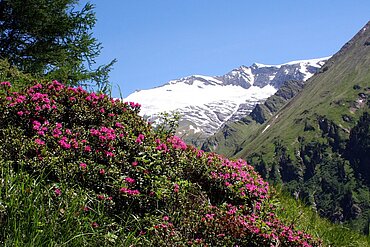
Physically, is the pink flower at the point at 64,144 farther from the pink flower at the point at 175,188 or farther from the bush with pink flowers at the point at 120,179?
the pink flower at the point at 175,188

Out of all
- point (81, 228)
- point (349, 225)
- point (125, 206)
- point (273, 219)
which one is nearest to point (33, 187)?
point (81, 228)

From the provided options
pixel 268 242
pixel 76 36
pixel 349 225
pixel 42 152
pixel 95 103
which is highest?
pixel 76 36

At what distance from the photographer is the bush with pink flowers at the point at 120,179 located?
584 centimetres

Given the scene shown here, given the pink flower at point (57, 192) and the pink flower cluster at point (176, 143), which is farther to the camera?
the pink flower cluster at point (176, 143)

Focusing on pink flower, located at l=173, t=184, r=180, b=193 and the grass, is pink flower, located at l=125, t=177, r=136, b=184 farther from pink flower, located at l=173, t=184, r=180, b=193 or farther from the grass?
the grass

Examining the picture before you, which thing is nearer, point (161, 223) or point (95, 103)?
point (161, 223)

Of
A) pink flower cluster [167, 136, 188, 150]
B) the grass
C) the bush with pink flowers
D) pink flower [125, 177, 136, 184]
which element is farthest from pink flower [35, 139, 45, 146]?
the grass

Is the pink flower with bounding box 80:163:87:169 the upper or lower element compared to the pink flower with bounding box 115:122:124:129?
lower

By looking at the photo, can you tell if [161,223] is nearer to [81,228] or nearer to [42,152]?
[81,228]

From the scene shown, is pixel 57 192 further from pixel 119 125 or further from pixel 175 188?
pixel 119 125

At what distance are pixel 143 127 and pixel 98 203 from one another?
2.42 m

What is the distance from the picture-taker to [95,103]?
26.0ft

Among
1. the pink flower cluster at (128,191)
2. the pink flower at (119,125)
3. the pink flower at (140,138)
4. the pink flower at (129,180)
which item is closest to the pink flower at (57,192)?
the pink flower cluster at (128,191)

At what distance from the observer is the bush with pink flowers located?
584cm
